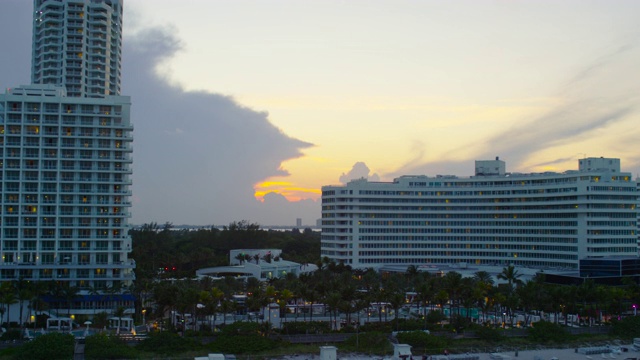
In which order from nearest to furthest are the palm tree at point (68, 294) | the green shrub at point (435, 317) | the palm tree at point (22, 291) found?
the palm tree at point (22, 291) → the green shrub at point (435, 317) → the palm tree at point (68, 294)

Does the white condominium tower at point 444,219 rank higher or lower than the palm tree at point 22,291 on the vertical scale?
higher

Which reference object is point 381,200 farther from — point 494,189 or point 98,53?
point 98,53

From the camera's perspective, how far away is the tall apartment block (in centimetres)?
8825

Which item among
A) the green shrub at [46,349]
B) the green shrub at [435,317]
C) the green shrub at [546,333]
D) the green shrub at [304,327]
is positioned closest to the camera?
the green shrub at [46,349]

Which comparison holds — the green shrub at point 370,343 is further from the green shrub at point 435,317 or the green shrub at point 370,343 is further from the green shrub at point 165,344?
the green shrub at point 165,344

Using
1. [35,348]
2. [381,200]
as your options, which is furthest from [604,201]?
[35,348]

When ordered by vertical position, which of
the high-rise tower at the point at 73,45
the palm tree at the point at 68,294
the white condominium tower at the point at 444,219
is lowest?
the palm tree at the point at 68,294

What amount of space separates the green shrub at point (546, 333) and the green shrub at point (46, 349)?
51833 millimetres

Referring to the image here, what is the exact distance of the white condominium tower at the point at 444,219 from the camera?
13162cm

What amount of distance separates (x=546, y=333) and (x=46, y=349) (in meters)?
55.2

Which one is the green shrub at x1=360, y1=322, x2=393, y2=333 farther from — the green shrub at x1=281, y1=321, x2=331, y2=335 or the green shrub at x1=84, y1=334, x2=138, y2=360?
the green shrub at x1=84, y1=334, x2=138, y2=360

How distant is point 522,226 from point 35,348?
344ft

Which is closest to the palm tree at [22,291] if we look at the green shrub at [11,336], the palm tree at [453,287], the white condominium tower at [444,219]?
the green shrub at [11,336]

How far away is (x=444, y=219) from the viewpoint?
141750mm
